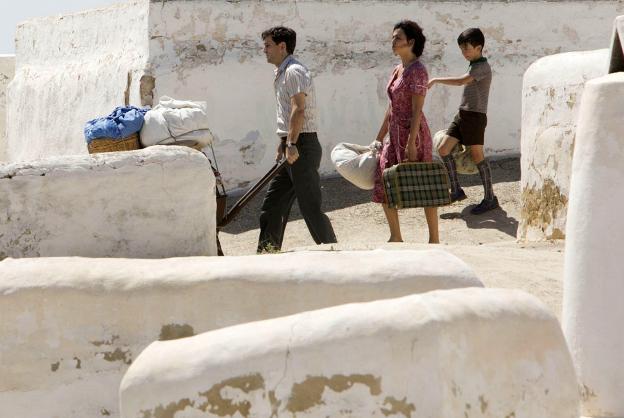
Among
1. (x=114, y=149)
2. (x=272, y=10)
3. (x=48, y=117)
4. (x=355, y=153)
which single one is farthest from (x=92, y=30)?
(x=114, y=149)

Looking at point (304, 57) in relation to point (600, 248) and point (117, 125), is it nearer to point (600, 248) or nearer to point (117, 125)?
point (117, 125)

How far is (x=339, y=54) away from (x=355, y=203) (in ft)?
5.96

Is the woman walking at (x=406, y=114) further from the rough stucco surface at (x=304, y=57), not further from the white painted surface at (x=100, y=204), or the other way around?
the rough stucco surface at (x=304, y=57)

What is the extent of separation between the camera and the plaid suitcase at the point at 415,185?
758 centimetres

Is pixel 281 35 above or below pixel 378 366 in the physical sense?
above

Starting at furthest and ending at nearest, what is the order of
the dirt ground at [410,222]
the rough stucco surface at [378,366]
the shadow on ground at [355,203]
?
the shadow on ground at [355,203] → the dirt ground at [410,222] → the rough stucco surface at [378,366]

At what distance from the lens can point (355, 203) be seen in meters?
11.0

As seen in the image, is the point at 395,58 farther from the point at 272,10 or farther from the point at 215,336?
the point at 215,336

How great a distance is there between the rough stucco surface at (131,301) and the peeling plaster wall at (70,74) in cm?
713

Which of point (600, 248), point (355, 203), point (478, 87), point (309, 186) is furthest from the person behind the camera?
point (355, 203)

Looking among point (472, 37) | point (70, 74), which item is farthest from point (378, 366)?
point (70, 74)

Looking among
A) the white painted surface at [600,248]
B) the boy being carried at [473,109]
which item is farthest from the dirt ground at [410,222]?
the white painted surface at [600,248]

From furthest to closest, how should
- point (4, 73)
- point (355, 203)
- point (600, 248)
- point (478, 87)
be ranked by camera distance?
point (4, 73) → point (355, 203) → point (478, 87) → point (600, 248)

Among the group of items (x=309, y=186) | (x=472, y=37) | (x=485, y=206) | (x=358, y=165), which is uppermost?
(x=472, y=37)
